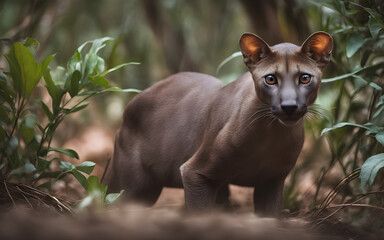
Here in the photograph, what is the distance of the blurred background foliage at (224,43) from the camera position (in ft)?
10.5

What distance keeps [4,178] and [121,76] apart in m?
3.90

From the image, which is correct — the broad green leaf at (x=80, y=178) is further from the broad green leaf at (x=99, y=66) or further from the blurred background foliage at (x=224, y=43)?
the blurred background foliage at (x=224, y=43)

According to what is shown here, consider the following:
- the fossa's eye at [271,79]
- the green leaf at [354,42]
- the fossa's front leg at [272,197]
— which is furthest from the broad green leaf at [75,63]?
the green leaf at [354,42]

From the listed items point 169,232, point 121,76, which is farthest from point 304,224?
point 121,76

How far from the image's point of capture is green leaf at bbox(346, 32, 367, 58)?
293 cm

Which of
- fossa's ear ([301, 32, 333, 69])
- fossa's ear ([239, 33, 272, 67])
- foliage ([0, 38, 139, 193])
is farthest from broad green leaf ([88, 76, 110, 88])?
fossa's ear ([301, 32, 333, 69])

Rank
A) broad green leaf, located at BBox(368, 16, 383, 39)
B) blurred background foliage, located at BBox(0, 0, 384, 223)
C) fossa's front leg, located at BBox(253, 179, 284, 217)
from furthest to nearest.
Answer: blurred background foliage, located at BBox(0, 0, 384, 223), fossa's front leg, located at BBox(253, 179, 284, 217), broad green leaf, located at BBox(368, 16, 383, 39)

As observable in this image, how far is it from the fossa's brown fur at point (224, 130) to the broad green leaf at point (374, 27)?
33cm

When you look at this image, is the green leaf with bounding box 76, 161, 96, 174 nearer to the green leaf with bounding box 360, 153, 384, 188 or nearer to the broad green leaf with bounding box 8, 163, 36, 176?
the broad green leaf with bounding box 8, 163, 36, 176

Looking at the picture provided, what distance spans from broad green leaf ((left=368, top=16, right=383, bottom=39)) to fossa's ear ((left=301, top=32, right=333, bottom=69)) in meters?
0.32

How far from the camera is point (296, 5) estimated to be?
4168 millimetres

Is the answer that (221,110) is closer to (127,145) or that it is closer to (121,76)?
(127,145)

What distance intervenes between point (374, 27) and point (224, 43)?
16.8 feet

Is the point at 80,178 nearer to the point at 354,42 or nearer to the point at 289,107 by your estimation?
the point at 289,107
